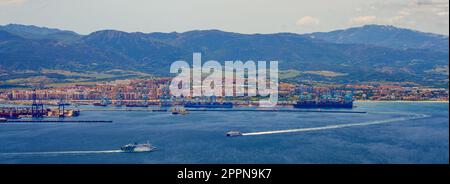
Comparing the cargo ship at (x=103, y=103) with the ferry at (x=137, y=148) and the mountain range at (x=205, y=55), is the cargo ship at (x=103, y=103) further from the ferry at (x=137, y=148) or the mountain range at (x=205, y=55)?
the ferry at (x=137, y=148)

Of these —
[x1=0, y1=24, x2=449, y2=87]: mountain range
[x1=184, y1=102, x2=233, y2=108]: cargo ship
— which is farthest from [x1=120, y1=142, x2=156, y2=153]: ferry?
Result: [x1=0, y1=24, x2=449, y2=87]: mountain range

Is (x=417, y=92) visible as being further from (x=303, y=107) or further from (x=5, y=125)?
(x=5, y=125)

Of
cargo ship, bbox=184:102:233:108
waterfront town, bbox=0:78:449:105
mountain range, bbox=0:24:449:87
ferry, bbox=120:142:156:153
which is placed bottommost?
ferry, bbox=120:142:156:153

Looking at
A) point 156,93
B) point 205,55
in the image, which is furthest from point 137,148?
point 205,55

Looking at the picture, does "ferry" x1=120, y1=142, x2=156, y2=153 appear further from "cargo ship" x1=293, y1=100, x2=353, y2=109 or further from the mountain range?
the mountain range
